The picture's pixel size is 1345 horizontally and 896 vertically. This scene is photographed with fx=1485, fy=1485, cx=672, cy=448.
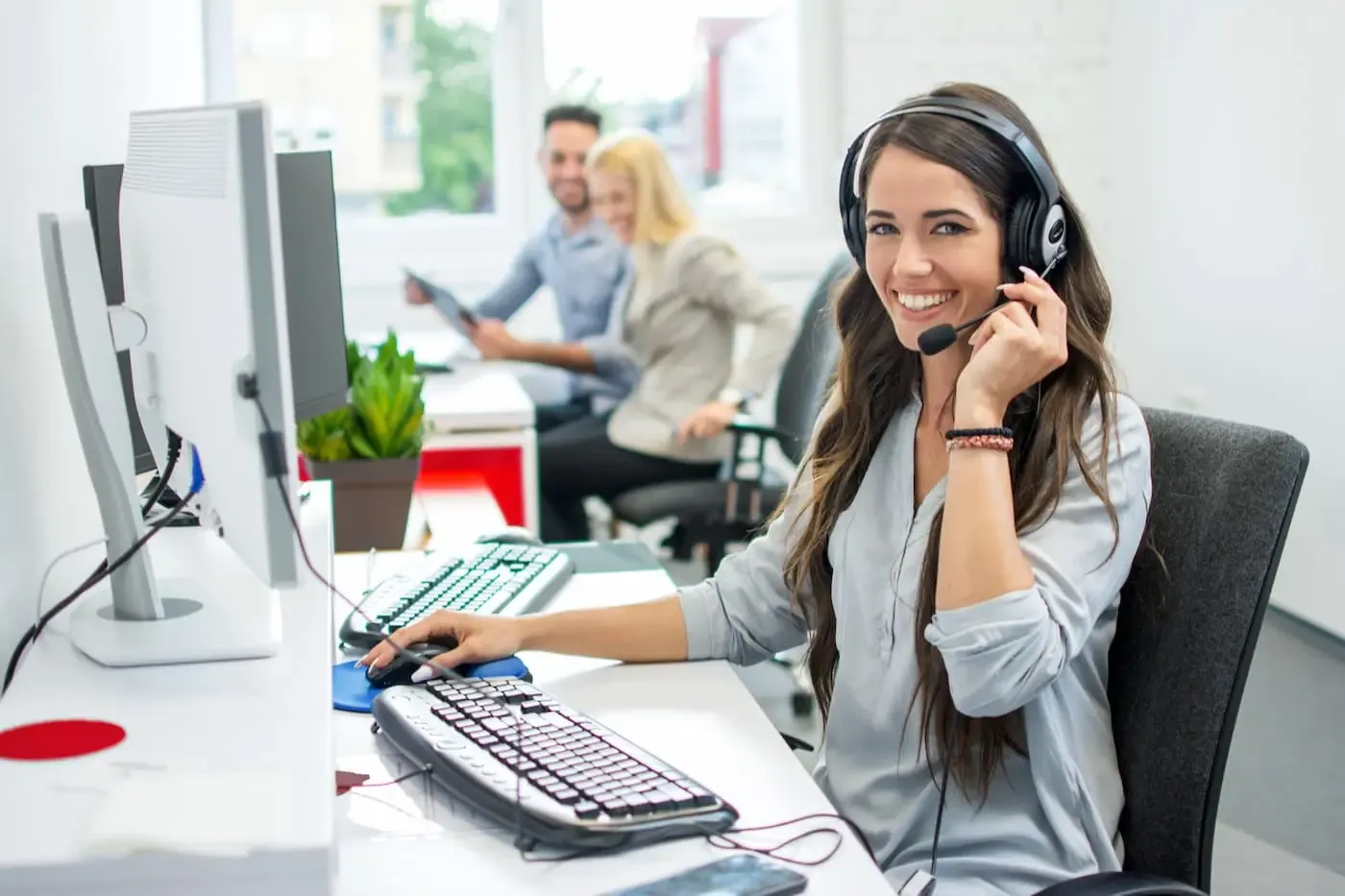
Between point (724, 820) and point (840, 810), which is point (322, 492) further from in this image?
point (724, 820)

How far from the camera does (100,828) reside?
823mm

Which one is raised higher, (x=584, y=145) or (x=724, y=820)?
(x=584, y=145)

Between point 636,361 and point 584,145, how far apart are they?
0.71 metres

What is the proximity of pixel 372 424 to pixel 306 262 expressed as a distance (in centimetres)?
52

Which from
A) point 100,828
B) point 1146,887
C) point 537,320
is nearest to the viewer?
point 100,828

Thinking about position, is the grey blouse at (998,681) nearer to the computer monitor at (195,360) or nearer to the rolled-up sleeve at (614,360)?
the computer monitor at (195,360)

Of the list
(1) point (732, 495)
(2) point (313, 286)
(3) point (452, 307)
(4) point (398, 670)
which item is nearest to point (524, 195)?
(3) point (452, 307)

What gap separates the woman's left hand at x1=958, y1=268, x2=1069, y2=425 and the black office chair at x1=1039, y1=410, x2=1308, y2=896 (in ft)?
0.44

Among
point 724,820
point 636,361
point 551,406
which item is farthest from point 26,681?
point 551,406

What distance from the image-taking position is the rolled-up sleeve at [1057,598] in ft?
3.70

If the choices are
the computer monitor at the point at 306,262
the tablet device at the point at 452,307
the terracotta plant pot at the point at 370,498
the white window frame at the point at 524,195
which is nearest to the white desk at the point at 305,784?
the computer monitor at the point at 306,262

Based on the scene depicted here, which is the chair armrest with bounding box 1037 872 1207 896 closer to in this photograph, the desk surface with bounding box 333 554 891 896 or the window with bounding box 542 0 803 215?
the desk surface with bounding box 333 554 891 896

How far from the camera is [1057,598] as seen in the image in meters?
1.16

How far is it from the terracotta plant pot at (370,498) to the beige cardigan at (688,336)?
4.18 feet
